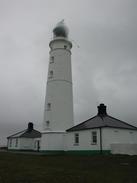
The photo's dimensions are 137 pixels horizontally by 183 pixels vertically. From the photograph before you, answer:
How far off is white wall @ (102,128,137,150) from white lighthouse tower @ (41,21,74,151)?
548 centimetres

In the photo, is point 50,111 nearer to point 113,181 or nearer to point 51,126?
point 51,126

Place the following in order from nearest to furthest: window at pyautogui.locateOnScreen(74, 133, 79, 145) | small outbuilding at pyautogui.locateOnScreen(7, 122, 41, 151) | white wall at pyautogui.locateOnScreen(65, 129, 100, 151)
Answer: white wall at pyautogui.locateOnScreen(65, 129, 100, 151) → window at pyautogui.locateOnScreen(74, 133, 79, 145) → small outbuilding at pyautogui.locateOnScreen(7, 122, 41, 151)

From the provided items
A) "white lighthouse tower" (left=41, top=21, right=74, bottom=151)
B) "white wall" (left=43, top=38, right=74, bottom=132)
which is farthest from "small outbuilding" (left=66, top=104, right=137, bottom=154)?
"white wall" (left=43, top=38, right=74, bottom=132)

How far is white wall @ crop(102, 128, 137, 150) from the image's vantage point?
76.0 ft

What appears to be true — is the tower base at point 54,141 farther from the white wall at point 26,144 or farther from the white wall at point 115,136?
the white wall at point 26,144

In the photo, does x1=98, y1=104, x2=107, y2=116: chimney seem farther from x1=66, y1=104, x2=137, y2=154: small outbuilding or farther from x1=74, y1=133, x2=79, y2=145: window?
x1=74, y1=133, x2=79, y2=145: window

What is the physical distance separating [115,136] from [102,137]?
138 centimetres

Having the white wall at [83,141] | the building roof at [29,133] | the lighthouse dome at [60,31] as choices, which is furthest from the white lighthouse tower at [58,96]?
the building roof at [29,133]

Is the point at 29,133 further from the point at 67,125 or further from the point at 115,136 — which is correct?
the point at 115,136

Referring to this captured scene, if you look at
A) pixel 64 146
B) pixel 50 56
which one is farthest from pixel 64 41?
pixel 64 146

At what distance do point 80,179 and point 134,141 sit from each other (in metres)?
17.8

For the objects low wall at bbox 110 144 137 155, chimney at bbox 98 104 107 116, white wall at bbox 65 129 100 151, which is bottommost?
low wall at bbox 110 144 137 155

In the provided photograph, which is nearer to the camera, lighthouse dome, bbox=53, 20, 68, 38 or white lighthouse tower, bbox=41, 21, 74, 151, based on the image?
white lighthouse tower, bbox=41, 21, 74, 151

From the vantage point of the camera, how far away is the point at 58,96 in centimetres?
2738
